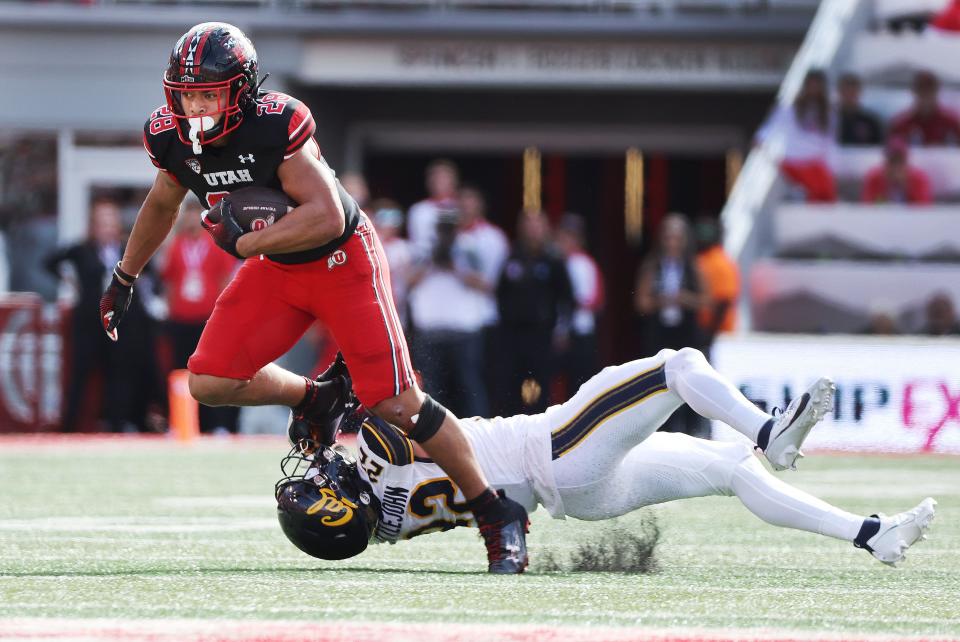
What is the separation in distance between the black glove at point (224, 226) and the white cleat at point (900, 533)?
6.66 ft

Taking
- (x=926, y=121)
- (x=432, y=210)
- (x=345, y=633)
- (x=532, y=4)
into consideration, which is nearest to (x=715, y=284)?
(x=432, y=210)

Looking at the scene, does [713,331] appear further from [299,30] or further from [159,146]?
[159,146]

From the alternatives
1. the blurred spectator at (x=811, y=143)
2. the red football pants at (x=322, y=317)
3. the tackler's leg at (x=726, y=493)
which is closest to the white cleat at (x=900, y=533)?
the tackler's leg at (x=726, y=493)

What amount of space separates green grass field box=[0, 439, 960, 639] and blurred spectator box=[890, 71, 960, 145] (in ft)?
19.9

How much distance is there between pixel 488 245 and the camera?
11.9 m

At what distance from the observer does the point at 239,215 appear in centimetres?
510

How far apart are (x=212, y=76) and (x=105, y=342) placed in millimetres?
7871

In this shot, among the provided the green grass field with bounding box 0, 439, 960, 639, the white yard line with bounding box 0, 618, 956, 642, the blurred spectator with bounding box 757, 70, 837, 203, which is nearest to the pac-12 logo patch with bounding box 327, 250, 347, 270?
the green grass field with bounding box 0, 439, 960, 639

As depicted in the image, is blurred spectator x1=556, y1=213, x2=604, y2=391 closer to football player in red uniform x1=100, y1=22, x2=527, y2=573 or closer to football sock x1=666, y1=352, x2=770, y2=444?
football player in red uniform x1=100, y1=22, x2=527, y2=573

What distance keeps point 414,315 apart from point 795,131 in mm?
4155

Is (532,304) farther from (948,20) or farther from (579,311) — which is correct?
(948,20)

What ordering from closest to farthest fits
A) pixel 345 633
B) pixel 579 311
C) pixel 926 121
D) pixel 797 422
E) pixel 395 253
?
pixel 345 633, pixel 797 422, pixel 395 253, pixel 579 311, pixel 926 121

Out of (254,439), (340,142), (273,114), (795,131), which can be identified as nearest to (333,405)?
(273,114)

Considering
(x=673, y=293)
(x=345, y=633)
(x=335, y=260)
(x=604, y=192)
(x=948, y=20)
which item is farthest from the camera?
(x=604, y=192)
